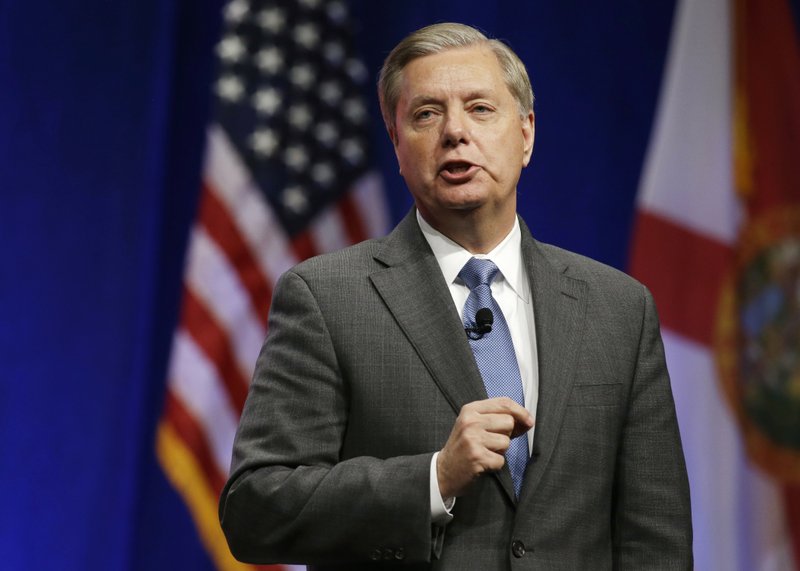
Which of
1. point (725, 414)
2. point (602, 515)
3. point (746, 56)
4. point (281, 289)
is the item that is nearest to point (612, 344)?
point (602, 515)

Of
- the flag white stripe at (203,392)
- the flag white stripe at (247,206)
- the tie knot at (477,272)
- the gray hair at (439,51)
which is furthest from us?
the flag white stripe at (247,206)

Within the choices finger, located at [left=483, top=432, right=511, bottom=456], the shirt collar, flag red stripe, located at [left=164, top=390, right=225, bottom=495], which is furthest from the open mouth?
flag red stripe, located at [left=164, top=390, right=225, bottom=495]

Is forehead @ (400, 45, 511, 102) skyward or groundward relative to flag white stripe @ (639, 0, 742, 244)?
groundward

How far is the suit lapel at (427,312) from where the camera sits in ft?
5.56

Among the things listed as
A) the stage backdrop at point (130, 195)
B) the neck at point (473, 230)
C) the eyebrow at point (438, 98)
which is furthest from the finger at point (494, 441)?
the stage backdrop at point (130, 195)

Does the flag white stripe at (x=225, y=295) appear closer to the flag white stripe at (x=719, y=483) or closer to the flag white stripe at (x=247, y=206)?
the flag white stripe at (x=247, y=206)

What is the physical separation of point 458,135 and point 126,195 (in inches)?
80.9

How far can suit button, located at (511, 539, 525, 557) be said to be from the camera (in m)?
1.63

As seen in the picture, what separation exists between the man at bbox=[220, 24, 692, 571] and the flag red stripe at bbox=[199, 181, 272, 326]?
6.22 feet

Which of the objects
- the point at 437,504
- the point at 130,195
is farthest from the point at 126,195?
the point at 437,504

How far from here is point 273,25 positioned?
3.91m

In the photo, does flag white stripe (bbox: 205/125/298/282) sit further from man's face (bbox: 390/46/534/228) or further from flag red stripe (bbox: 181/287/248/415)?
man's face (bbox: 390/46/534/228)

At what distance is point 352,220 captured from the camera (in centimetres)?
391

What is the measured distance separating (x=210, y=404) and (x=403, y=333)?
82.3 inches
